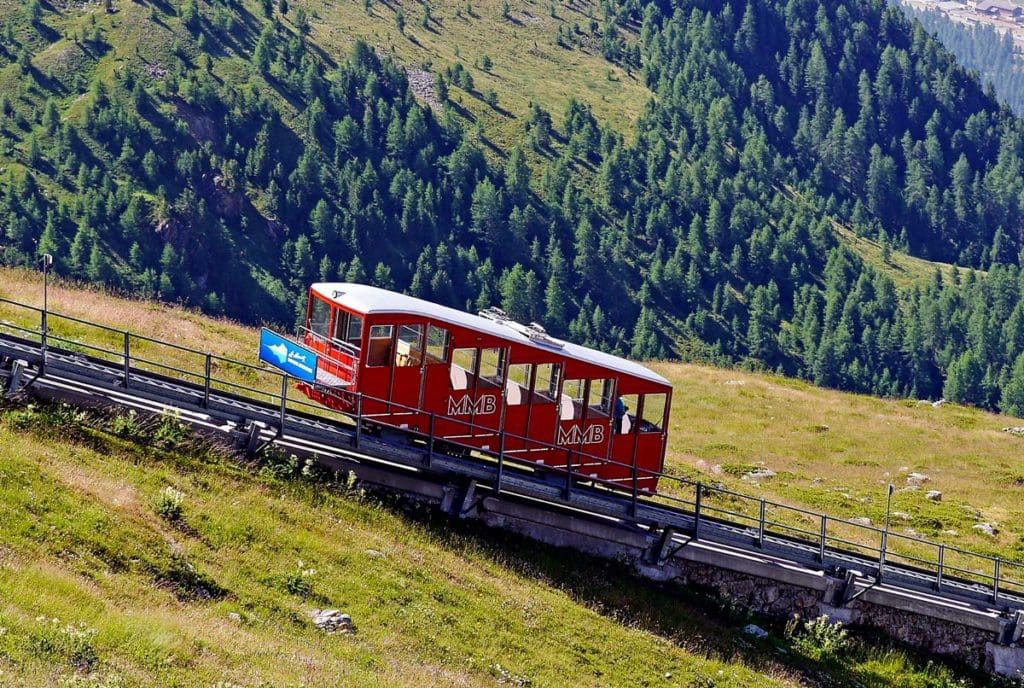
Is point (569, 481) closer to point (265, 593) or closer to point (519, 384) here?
point (519, 384)

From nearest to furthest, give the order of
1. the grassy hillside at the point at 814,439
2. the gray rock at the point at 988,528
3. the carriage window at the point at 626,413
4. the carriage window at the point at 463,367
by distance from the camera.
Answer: the carriage window at the point at 463,367 → the carriage window at the point at 626,413 → the grassy hillside at the point at 814,439 → the gray rock at the point at 988,528

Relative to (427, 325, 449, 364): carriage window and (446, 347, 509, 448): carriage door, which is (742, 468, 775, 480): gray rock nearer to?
(446, 347, 509, 448): carriage door

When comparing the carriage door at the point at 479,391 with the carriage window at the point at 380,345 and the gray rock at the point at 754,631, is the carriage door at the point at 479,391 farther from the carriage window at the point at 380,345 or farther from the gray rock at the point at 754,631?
the gray rock at the point at 754,631

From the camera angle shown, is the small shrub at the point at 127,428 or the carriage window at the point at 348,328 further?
the carriage window at the point at 348,328

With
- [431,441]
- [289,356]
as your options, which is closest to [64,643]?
[431,441]

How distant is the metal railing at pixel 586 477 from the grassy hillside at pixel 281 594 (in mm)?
1794

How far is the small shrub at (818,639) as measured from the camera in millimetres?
32594

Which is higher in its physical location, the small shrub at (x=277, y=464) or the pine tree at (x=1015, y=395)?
the small shrub at (x=277, y=464)

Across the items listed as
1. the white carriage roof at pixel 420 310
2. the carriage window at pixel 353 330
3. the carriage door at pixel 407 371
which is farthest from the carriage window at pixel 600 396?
the carriage window at pixel 353 330

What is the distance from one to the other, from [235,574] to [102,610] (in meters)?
4.02

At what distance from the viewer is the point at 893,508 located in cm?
4912

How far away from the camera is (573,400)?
34125 mm

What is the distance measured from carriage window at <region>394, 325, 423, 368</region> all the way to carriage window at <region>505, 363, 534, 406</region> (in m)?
2.66

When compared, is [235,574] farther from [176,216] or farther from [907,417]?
[176,216]
